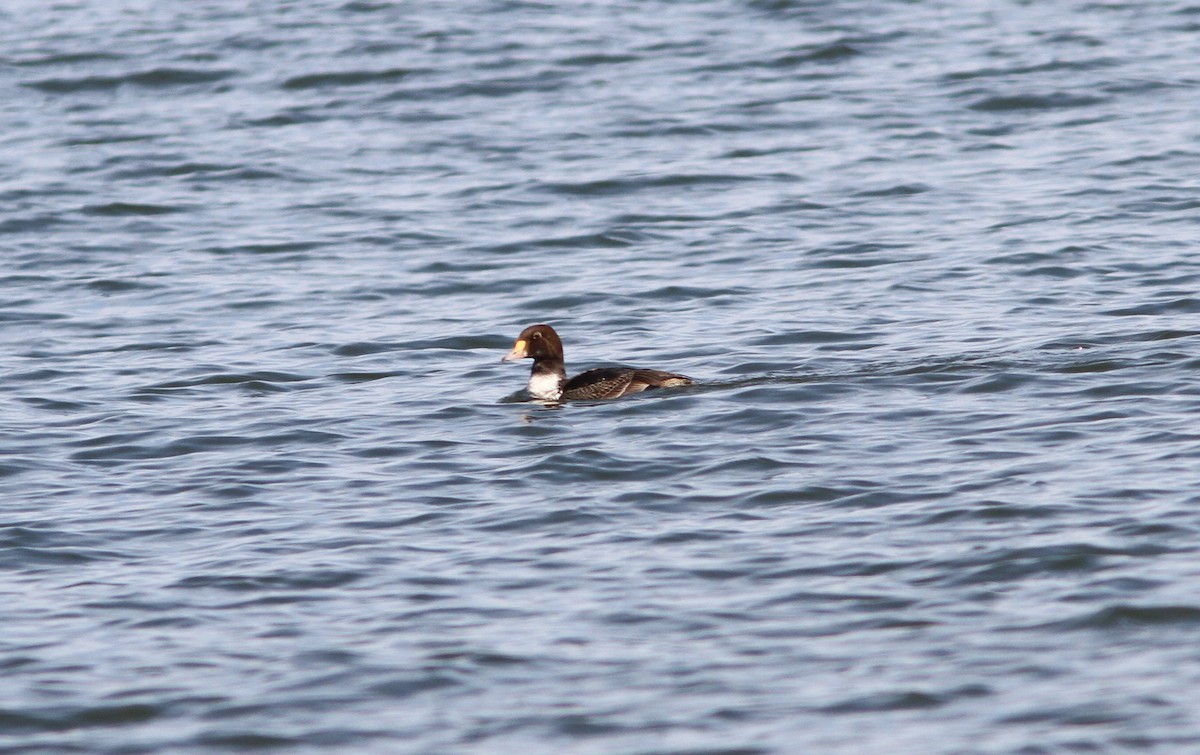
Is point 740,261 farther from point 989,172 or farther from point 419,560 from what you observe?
point 419,560

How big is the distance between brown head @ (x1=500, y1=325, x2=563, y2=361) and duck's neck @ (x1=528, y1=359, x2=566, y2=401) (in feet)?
0.14

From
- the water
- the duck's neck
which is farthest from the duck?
the water

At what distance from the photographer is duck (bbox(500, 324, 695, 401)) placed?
13148 millimetres

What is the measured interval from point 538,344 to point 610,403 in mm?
738

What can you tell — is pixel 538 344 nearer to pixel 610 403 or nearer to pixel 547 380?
pixel 547 380

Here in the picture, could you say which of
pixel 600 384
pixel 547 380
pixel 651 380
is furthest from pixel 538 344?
pixel 651 380

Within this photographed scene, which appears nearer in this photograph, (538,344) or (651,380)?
(651,380)

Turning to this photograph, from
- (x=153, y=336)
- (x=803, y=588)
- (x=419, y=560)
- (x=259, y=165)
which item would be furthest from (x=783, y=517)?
(x=259, y=165)

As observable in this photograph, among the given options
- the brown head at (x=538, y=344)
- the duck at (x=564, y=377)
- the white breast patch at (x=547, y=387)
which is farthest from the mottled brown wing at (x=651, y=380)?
the brown head at (x=538, y=344)

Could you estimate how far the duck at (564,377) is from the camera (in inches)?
518

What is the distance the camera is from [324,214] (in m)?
20.7

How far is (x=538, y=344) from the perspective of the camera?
13.6 meters

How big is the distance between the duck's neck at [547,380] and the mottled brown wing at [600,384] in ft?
0.27

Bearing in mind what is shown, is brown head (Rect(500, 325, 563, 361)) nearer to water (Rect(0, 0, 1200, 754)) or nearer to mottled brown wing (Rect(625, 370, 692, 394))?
water (Rect(0, 0, 1200, 754))
